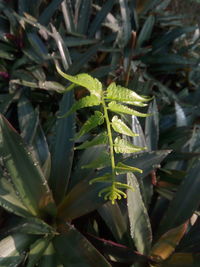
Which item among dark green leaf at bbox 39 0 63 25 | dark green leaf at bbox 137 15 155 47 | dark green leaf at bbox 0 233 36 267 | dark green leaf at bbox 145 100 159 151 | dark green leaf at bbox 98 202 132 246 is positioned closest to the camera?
dark green leaf at bbox 0 233 36 267

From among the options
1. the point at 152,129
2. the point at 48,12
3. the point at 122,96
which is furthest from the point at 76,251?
the point at 48,12

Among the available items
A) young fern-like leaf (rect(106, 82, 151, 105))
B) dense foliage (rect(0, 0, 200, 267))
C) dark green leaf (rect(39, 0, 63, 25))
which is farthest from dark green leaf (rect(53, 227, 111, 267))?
dark green leaf (rect(39, 0, 63, 25))

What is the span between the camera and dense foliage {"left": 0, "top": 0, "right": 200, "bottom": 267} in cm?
81

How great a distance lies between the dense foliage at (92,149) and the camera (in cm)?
81

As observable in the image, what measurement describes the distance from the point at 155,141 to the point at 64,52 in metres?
0.49

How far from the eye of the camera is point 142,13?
1899 mm

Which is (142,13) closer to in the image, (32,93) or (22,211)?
(32,93)

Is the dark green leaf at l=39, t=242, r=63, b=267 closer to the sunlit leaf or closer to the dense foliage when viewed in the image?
the dense foliage

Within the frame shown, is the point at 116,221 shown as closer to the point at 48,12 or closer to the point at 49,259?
the point at 49,259

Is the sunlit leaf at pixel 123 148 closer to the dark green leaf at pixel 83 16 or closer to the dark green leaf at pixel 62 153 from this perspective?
the dark green leaf at pixel 62 153

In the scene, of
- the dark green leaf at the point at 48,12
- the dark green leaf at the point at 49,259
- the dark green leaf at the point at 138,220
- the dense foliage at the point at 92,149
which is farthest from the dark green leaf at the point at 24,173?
the dark green leaf at the point at 48,12

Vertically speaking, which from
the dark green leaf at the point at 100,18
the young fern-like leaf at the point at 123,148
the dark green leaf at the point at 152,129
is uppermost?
the dark green leaf at the point at 100,18

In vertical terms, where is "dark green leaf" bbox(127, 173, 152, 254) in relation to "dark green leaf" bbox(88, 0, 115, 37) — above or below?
below

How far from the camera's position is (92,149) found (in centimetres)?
100
